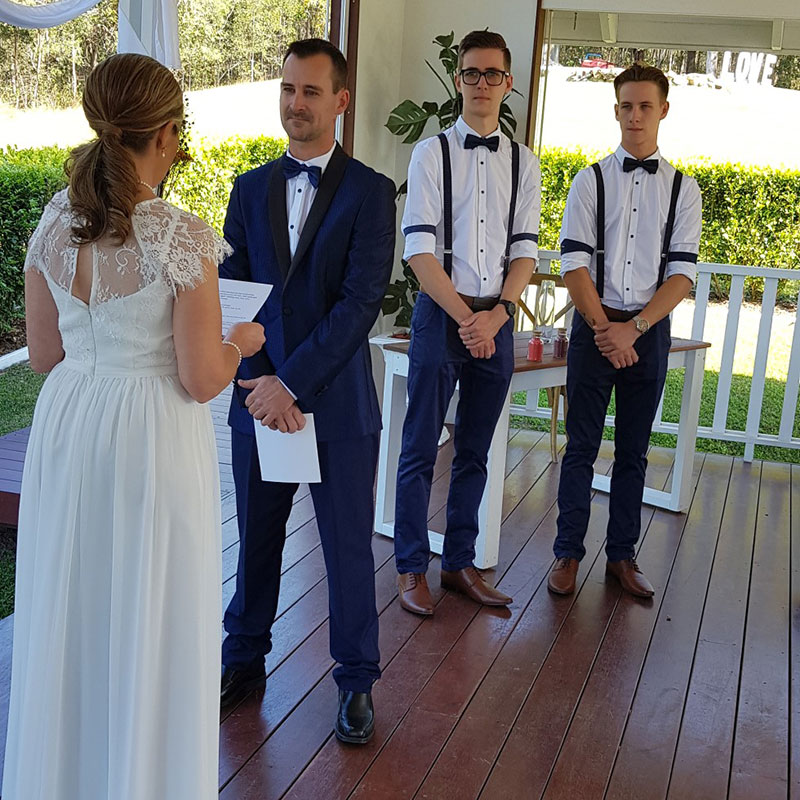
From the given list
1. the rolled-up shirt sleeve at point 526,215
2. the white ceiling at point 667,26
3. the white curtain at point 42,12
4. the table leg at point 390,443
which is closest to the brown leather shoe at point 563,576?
the table leg at point 390,443

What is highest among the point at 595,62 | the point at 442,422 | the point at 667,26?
the point at 667,26

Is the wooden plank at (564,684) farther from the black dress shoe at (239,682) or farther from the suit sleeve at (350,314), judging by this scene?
the suit sleeve at (350,314)

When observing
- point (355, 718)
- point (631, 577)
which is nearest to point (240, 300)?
point (355, 718)

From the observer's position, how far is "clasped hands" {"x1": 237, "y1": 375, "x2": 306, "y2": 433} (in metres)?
2.44

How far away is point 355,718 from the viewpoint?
2.62 meters

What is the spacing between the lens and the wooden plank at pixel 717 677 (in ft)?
8.39

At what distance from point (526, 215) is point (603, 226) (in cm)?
33

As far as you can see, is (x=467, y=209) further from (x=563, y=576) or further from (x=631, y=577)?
(x=631, y=577)

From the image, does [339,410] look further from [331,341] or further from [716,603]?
[716,603]

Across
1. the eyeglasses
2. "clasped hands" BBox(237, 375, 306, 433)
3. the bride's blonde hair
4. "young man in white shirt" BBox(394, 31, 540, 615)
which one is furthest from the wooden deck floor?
the eyeglasses

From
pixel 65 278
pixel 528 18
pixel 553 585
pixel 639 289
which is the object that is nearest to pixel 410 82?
pixel 528 18

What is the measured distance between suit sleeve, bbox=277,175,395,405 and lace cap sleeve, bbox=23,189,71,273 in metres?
0.73

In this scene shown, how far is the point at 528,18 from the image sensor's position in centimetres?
588

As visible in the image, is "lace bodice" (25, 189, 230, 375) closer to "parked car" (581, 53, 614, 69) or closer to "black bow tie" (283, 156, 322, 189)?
"black bow tie" (283, 156, 322, 189)
